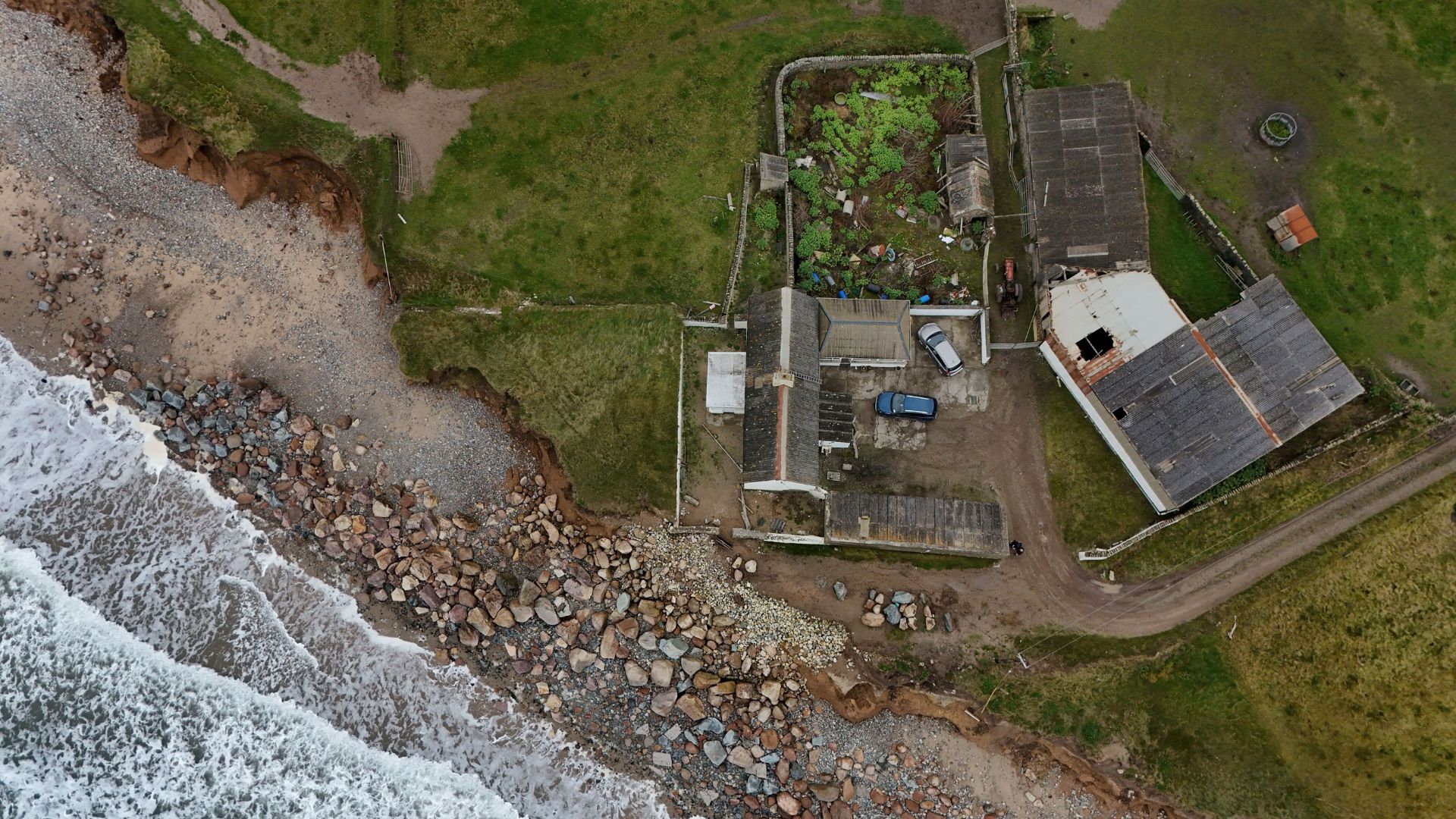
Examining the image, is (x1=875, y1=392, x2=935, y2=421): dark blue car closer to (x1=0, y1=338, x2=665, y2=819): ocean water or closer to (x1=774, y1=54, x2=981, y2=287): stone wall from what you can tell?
(x1=774, y1=54, x2=981, y2=287): stone wall

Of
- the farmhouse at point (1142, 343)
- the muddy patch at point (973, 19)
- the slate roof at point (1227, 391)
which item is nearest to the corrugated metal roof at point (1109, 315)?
the farmhouse at point (1142, 343)

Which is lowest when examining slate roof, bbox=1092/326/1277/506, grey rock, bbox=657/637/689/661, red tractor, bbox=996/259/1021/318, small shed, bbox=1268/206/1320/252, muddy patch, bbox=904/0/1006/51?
grey rock, bbox=657/637/689/661

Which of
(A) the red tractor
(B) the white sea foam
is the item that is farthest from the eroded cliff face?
(A) the red tractor

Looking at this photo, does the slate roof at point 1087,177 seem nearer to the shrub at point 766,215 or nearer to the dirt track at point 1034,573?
the dirt track at point 1034,573

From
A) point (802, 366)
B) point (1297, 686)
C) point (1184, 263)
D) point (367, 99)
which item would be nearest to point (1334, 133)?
point (1184, 263)

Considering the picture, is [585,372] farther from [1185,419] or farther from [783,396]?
[1185,419]

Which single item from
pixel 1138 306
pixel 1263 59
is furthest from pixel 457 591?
pixel 1263 59
